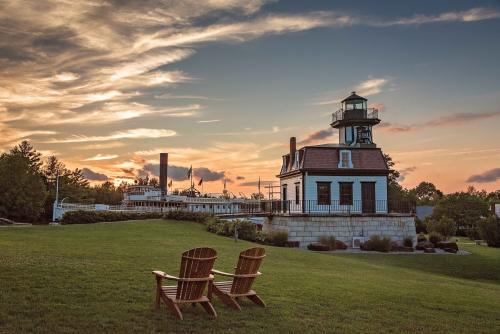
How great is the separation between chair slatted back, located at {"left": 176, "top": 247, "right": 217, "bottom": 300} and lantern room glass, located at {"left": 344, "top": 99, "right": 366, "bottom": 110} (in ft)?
124

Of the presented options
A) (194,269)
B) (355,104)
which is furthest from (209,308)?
(355,104)

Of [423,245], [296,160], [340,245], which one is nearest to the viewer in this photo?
[340,245]

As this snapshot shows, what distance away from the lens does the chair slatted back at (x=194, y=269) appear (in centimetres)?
853

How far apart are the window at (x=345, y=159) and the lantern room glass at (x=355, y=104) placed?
300 inches

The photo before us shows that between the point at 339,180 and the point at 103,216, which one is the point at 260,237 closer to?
the point at 339,180

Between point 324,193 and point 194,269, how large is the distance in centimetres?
2996

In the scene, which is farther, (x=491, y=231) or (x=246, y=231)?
(x=491, y=231)

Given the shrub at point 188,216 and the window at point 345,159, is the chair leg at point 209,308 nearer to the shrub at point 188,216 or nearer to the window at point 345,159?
the shrub at point 188,216

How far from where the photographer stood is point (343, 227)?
3656 centimetres

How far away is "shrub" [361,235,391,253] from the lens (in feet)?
108

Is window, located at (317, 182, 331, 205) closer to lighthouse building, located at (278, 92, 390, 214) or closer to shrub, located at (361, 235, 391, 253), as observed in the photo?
lighthouse building, located at (278, 92, 390, 214)

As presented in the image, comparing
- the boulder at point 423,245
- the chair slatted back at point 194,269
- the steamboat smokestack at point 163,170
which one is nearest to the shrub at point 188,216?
the boulder at point 423,245

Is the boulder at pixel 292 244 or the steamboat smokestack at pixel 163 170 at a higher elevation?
the steamboat smokestack at pixel 163 170

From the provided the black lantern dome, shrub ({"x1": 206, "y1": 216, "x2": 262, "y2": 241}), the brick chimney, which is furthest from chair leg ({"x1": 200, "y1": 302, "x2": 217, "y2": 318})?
the black lantern dome
